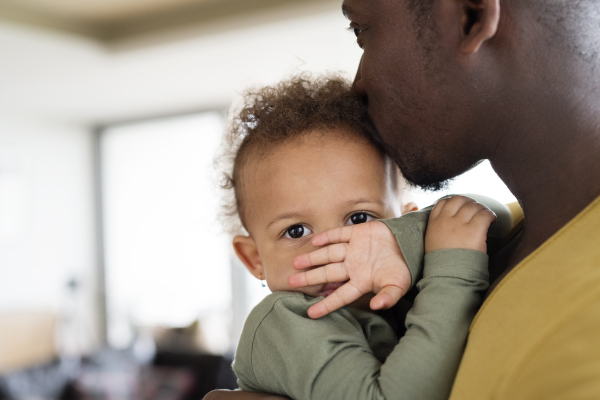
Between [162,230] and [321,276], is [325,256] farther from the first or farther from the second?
[162,230]

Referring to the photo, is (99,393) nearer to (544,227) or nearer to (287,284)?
(287,284)

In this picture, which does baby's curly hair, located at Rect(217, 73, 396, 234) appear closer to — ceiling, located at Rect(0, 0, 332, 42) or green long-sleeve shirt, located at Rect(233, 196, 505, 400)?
green long-sleeve shirt, located at Rect(233, 196, 505, 400)

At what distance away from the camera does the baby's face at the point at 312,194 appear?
1.21 meters

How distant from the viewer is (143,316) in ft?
24.8

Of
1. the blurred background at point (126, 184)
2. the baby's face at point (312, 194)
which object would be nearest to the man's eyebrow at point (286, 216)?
the baby's face at point (312, 194)

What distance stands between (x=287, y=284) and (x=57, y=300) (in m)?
6.97

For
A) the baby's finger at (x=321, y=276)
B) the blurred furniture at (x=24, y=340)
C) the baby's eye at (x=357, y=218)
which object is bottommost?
the blurred furniture at (x=24, y=340)

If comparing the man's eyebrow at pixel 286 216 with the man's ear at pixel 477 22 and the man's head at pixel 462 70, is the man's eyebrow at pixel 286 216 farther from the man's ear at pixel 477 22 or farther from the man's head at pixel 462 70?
the man's ear at pixel 477 22

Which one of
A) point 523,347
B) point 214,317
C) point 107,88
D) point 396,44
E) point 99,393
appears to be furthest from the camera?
point 214,317

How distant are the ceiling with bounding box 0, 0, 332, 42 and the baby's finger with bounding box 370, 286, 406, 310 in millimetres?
3866

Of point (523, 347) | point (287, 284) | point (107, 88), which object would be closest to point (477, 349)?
point (523, 347)

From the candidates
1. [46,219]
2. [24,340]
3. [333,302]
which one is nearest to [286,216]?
[333,302]

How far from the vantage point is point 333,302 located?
3.39 feet

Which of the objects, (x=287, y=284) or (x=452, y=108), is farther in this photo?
(x=287, y=284)
